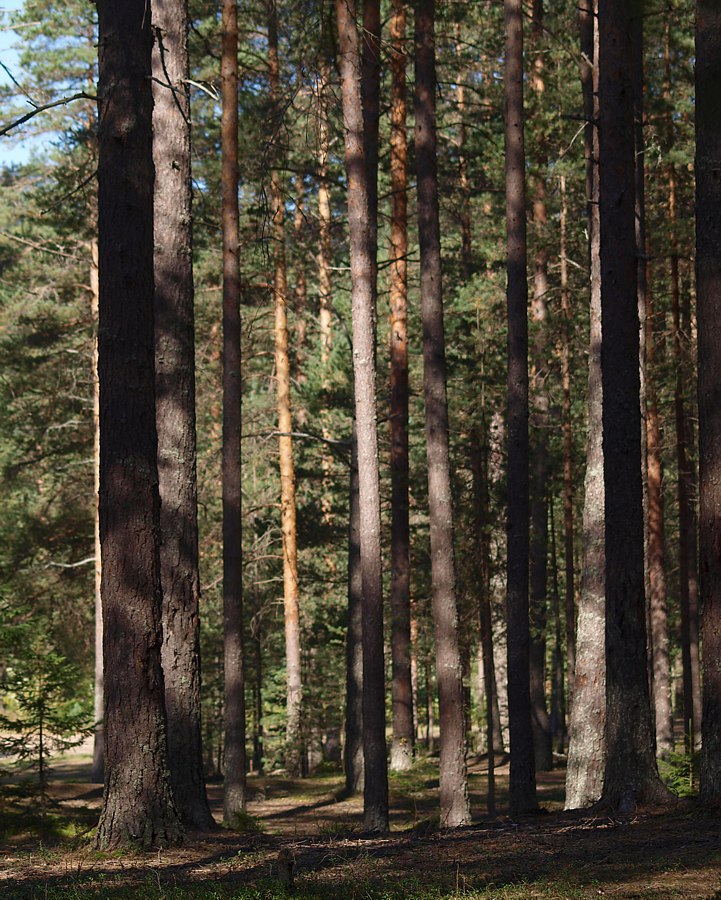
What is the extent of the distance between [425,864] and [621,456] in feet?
12.8

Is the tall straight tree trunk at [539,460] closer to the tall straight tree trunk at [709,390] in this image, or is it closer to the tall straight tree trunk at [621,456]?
the tall straight tree trunk at [621,456]

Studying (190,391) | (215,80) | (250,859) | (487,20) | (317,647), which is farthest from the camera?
(317,647)

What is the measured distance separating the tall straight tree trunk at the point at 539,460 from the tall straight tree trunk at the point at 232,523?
6.33 metres

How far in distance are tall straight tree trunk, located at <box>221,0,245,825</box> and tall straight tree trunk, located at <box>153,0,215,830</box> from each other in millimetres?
6109

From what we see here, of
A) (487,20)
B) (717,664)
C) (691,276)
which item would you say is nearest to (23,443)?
(487,20)

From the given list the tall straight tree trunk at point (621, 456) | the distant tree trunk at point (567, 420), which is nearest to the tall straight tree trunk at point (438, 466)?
the tall straight tree trunk at point (621, 456)

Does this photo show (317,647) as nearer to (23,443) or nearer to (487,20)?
(23,443)

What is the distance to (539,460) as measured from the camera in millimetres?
20359

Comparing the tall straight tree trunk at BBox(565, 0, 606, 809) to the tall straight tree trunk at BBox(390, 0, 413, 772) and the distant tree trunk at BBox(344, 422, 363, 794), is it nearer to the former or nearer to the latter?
the tall straight tree trunk at BBox(390, 0, 413, 772)

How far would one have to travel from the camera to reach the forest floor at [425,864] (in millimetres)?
5500

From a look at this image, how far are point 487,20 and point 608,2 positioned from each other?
15081 millimetres

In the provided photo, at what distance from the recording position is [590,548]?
11602 mm

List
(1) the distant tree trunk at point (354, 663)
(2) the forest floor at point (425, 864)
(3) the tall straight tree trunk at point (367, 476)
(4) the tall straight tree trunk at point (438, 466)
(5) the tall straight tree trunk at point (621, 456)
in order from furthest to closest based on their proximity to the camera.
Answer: (1) the distant tree trunk at point (354, 663) → (4) the tall straight tree trunk at point (438, 466) → (3) the tall straight tree trunk at point (367, 476) → (5) the tall straight tree trunk at point (621, 456) → (2) the forest floor at point (425, 864)

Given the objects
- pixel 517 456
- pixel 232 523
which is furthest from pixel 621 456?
→ pixel 232 523
